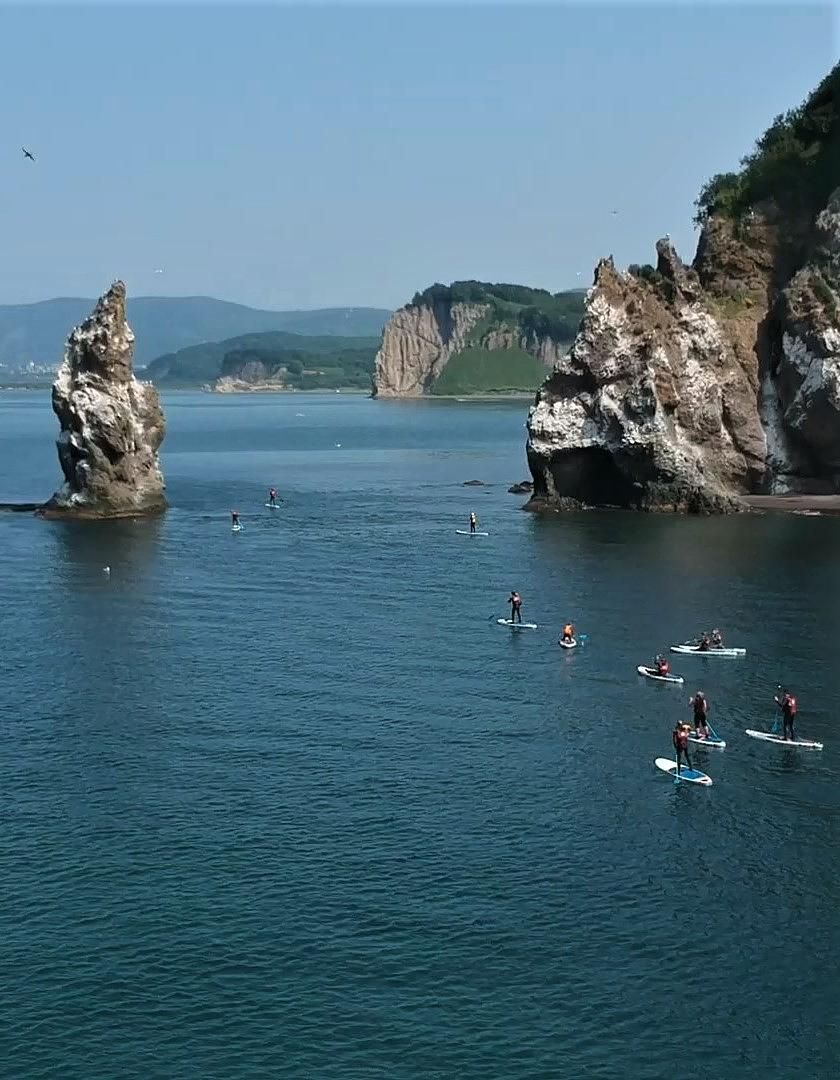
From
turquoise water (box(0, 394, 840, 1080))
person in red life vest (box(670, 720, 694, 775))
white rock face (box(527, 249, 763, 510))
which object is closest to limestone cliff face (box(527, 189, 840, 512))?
white rock face (box(527, 249, 763, 510))

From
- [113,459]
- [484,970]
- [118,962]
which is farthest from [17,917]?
[113,459]

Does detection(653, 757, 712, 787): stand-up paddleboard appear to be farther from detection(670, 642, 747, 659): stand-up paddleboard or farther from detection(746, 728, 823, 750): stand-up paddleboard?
detection(670, 642, 747, 659): stand-up paddleboard

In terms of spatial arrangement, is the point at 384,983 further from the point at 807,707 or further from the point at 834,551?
the point at 834,551

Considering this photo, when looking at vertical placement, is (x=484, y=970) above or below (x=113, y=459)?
below

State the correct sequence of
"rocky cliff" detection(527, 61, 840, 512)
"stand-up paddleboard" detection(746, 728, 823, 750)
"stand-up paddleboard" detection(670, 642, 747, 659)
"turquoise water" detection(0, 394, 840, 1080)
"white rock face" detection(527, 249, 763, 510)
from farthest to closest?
"rocky cliff" detection(527, 61, 840, 512)
"white rock face" detection(527, 249, 763, 510)
"stand-up paddleboard" detection(670, 642, 747, 659)
"stand-up paddleboard" detection(746, 728, 823, 750)
"turquoise water" detection(0, 394, 840, 1080)

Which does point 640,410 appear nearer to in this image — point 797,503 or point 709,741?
point 797,503

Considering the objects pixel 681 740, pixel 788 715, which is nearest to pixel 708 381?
pixel 788 715
